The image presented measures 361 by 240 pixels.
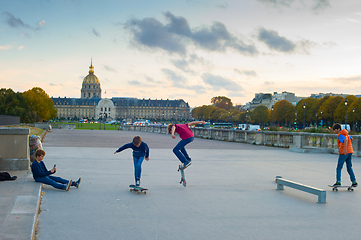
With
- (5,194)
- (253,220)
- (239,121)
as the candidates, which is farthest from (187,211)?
(239,121)

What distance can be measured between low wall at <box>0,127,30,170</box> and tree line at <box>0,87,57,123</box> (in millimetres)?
67315

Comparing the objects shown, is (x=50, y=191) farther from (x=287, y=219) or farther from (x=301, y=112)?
(x=301, y=112)

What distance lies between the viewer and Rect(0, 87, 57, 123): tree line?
73.8m

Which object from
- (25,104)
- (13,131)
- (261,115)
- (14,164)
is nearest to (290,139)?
(14,164)

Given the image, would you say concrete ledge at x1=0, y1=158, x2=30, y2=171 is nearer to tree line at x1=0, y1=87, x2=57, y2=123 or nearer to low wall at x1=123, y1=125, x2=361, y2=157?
low wall at x1=123, y1=125, x2=361, y2=157

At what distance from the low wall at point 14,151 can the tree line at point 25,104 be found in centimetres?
6732

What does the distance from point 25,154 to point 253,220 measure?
677 centimetres

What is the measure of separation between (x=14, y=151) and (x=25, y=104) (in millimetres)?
80966

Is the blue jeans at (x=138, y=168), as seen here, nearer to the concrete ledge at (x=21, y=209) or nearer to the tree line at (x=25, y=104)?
the concrete ledge at (x=21, y=209)

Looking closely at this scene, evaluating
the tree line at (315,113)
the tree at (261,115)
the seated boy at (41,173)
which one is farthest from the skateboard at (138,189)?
the tree at (261,115)

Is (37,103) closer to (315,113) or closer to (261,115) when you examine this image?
(315,113)

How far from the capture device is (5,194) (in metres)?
6.79

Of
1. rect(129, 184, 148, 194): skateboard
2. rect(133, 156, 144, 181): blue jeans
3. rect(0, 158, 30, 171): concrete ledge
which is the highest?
rect(133, 156, 144, 181): blue jeans

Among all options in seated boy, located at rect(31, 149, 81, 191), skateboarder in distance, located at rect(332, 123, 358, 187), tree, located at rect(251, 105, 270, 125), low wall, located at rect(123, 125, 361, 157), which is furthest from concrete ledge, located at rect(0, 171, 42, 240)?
tree, located at rect(251, 105, 270, 125)
